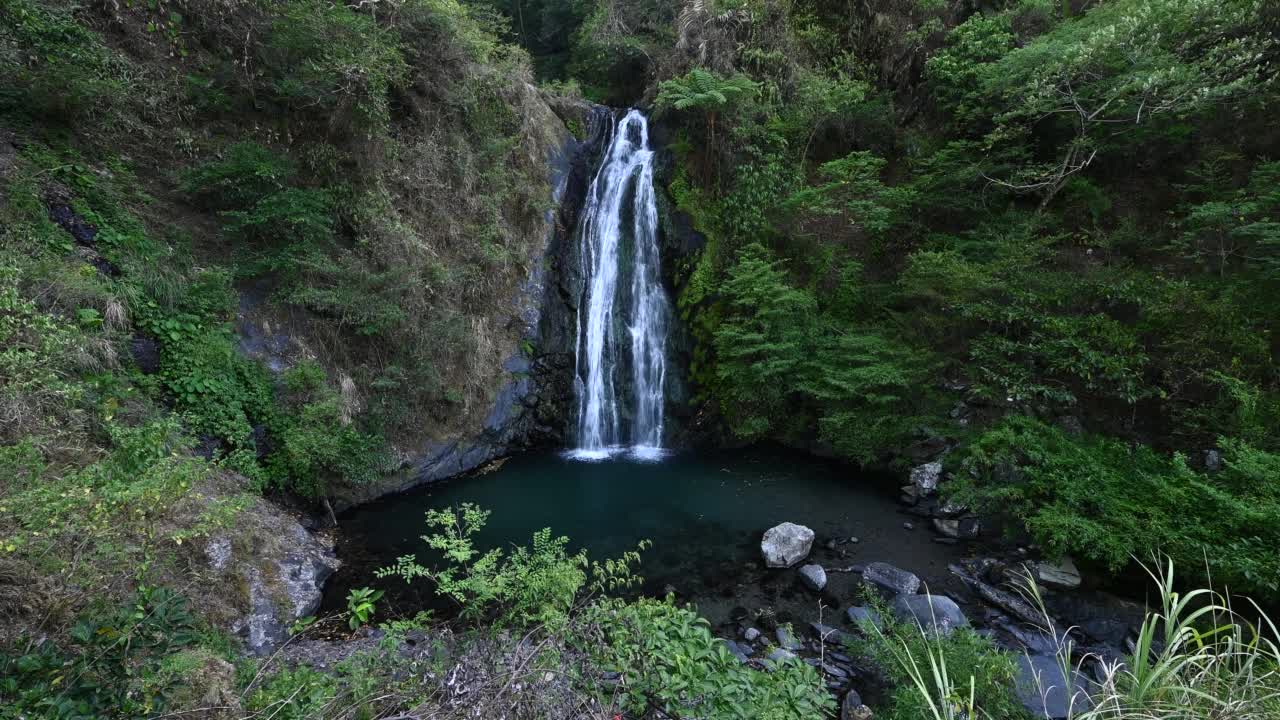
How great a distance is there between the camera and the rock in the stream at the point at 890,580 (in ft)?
21.5

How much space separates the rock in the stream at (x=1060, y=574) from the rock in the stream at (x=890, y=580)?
4.91 ft

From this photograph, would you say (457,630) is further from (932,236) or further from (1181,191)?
(1181,191)

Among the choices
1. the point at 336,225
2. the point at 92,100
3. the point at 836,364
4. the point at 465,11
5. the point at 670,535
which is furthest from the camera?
the point at 465,11

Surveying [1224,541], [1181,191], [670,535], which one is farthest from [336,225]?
[1181,191]

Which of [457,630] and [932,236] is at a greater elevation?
[932,236]

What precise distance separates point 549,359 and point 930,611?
9.12m

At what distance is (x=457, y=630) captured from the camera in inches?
223

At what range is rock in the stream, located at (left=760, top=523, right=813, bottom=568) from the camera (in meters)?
7.21

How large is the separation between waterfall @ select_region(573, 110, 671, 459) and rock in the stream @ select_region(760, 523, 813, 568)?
4.89 metres

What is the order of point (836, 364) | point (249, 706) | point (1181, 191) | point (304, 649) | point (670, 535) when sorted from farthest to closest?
point (836, 364)
point (1181, 191)
point (670, 535)
point (304, 649)
point (249, 706)

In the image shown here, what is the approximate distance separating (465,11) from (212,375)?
892 centimetres

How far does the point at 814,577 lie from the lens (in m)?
6.75

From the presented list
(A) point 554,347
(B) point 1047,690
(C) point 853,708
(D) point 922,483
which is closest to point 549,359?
(A) point 554,347

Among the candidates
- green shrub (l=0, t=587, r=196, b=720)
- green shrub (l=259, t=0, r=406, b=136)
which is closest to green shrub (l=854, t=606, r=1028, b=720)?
green shrub (l=0, t=587, r=196, b=720)
